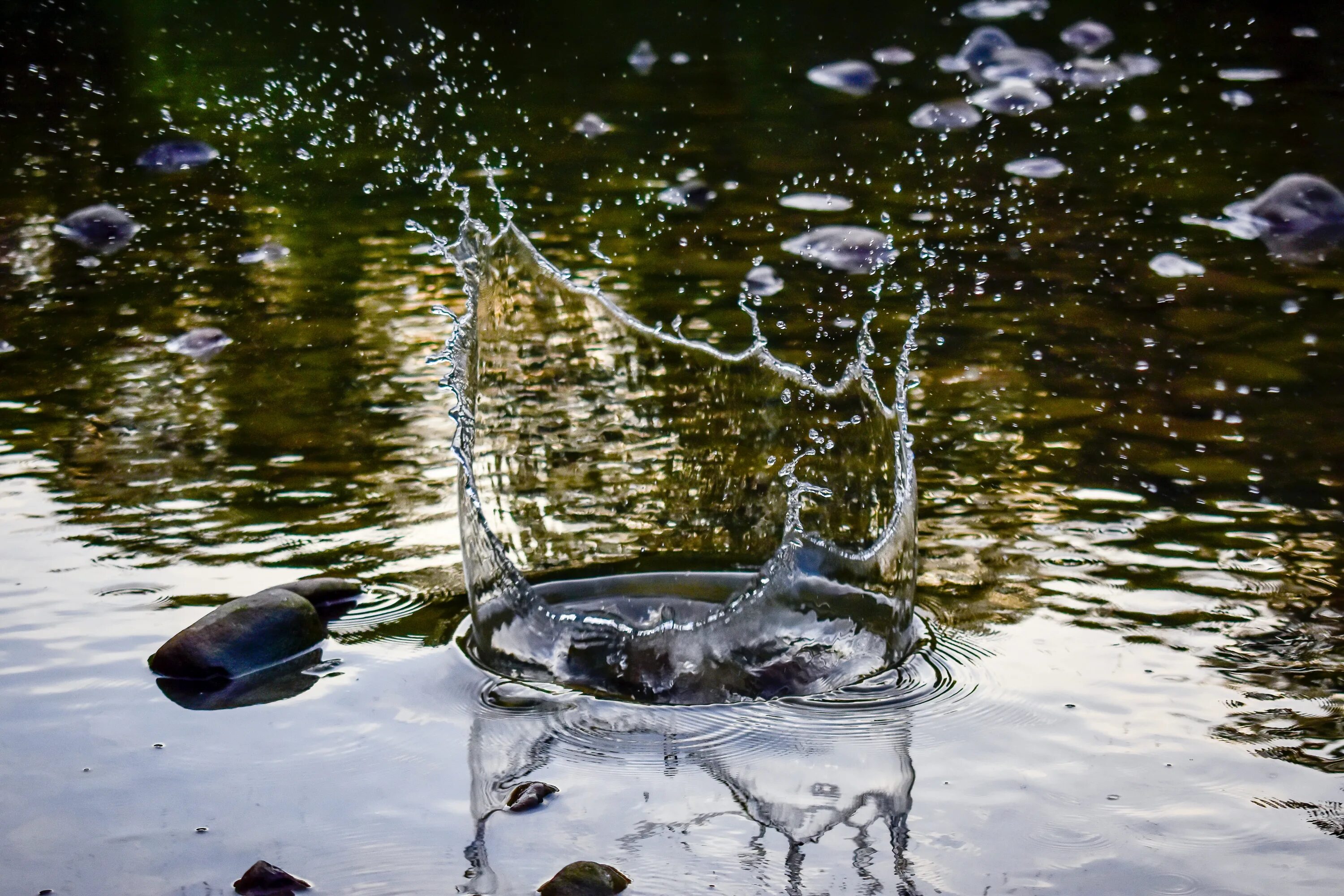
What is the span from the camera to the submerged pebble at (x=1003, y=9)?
15.5 m

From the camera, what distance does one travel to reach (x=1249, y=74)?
42.0 ft

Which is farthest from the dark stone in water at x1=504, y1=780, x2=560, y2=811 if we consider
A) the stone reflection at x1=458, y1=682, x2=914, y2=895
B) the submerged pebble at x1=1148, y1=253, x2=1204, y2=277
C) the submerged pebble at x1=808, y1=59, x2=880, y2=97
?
the submerged pebble at x1=808, y1=59, x2=880, y2=97

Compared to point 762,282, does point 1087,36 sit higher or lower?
higher

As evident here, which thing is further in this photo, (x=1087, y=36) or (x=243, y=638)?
(x=1087, y=36)

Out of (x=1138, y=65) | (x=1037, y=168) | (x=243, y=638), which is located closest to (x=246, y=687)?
(x=243, y=638)

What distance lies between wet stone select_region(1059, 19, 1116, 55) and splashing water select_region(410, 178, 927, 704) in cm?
825

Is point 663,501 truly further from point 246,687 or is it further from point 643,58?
point 643,58

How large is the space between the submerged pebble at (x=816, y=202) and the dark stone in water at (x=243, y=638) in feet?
18.4

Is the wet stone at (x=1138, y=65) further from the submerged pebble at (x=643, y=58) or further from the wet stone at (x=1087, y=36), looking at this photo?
the submerged pebble at (x=643, y=58)

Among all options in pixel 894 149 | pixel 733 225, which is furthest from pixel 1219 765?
pixel 894 149

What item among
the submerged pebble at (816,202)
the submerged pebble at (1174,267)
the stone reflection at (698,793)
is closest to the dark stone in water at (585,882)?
the stone reflection at (698,793)

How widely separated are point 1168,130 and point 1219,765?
27.4 ft

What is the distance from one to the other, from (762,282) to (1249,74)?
7110mm

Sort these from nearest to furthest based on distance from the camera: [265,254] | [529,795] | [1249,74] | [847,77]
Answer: [529,795]
[265,254]
[1249,74]
[847,77]
